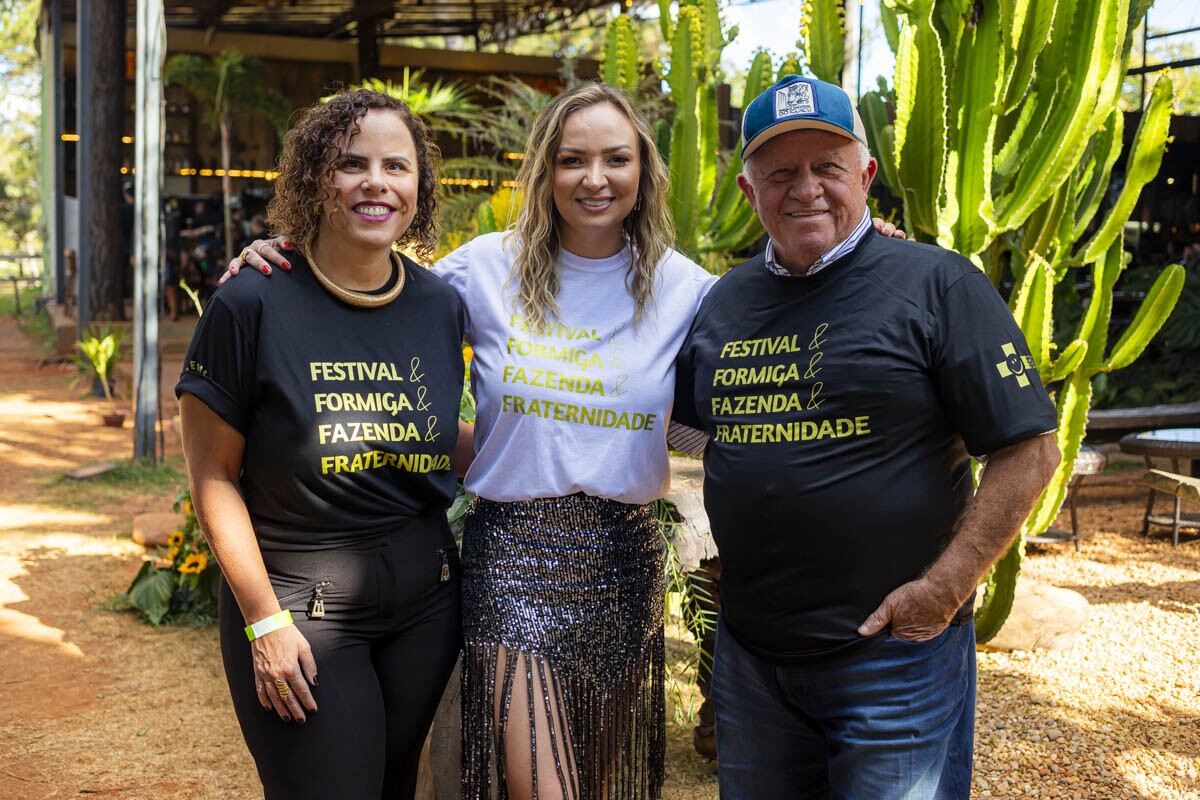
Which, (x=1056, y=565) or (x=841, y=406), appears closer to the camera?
(x=841, y=406)

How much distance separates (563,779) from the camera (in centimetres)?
263

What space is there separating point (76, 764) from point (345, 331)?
9.00 feet

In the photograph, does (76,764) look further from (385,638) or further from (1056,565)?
(1056,565)

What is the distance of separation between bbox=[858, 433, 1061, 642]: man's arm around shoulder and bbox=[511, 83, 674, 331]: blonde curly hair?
0.90 m

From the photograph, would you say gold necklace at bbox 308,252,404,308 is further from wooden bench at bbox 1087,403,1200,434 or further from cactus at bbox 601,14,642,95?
wooden bench at bbox 1087,403,1200,434

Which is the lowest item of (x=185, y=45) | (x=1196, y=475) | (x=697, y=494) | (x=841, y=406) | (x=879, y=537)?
(x=1196, y=475)

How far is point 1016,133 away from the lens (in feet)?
15.0

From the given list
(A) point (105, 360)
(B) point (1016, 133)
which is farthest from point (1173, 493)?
(A) point (105, 360)

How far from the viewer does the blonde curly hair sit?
267 centimetres

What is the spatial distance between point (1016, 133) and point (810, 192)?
2.71 meters

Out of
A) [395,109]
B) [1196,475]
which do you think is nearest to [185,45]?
[1196,475]

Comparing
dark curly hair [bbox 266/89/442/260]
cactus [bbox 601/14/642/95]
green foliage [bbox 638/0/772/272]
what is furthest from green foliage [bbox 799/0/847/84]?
dark curly hair [bbox 266/89/442/260]

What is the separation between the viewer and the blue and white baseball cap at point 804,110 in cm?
222

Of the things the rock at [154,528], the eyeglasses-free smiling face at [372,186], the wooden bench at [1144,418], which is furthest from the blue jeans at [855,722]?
the wooden bench at [1144,418]
